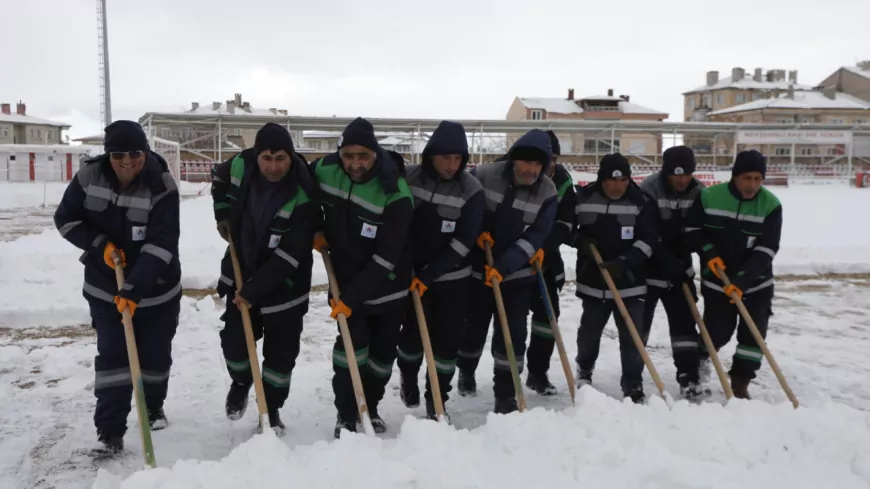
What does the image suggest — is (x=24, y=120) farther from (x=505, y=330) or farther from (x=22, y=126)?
(x=505, y=330)

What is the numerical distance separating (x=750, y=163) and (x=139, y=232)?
3.93 meters

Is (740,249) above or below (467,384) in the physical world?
above

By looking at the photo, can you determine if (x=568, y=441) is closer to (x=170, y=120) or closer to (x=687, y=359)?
(x=687, y=359)

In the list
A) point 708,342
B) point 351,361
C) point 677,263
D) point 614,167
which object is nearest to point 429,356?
point 351,361

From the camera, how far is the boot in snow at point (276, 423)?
157 inches

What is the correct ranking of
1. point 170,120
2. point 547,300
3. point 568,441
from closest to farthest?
point 568,441, point 547,300, point 170,120

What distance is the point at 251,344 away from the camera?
3701mm

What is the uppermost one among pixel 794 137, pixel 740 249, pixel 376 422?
pixel 794 137

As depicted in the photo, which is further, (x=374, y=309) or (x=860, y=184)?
(x=860, y=184)

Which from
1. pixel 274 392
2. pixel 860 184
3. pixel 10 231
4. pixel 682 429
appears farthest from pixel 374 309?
pixel 860 184

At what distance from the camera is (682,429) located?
10.9 ft

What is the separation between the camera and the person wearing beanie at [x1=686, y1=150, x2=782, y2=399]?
453 centimetres

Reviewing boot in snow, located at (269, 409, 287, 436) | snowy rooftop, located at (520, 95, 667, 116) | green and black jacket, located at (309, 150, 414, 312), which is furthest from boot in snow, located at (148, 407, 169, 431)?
snowy rooftop, located at (520, 95, 667, 116)

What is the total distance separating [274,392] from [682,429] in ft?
7.52
